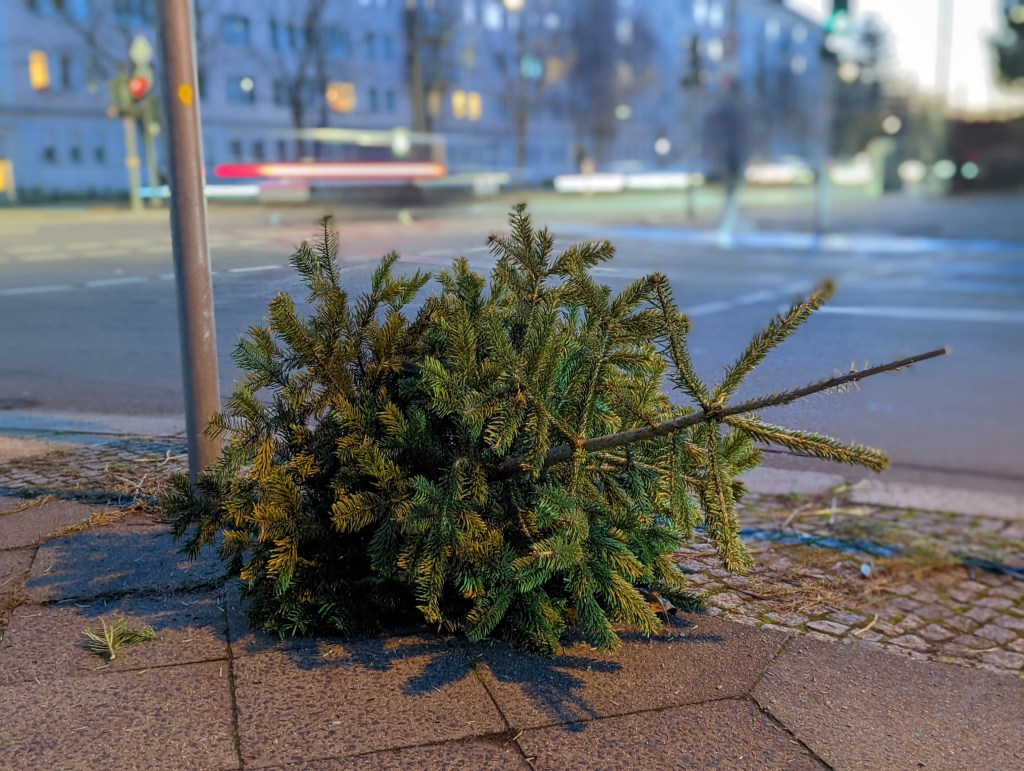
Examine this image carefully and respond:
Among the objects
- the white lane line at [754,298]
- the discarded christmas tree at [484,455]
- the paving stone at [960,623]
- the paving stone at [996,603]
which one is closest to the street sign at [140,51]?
the white lane line at [754,298]

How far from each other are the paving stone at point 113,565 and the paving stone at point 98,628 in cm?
11

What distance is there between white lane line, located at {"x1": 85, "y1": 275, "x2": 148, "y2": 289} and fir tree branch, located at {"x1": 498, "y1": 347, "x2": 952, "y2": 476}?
7.99 metres

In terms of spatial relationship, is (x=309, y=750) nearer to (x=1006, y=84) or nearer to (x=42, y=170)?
(x=42, y=170)

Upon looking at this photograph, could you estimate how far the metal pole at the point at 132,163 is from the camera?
14.7m

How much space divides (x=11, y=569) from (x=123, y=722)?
1.31 meters

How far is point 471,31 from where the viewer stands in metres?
50.2

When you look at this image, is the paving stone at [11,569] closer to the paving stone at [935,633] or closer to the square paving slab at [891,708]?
the square paving slab at [891,708]

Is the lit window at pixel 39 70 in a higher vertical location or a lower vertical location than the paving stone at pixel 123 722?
higher

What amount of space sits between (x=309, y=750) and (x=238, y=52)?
18257 millimetres

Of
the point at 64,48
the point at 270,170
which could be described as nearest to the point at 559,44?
the point at 64,48

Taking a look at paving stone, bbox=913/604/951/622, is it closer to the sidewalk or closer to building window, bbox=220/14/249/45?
the sidewalk

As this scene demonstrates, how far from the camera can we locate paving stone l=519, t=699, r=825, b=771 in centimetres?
282

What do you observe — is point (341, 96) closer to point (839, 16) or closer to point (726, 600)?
point (839, 16)

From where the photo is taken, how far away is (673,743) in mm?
2918
